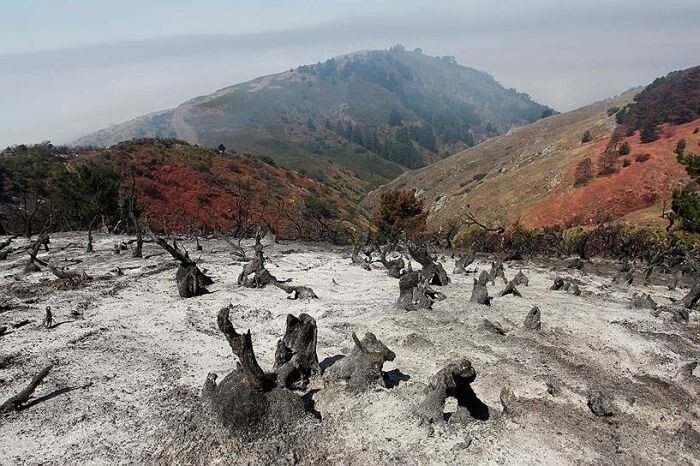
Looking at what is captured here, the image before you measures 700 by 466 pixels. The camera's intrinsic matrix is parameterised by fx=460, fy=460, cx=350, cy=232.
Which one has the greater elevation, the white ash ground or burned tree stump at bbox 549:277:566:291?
the white ash ground

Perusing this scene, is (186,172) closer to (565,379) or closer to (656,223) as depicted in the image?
(656,223)

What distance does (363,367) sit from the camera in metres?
12.6

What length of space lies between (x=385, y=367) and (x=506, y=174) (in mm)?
96044

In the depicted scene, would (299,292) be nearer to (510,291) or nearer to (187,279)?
(187,279)

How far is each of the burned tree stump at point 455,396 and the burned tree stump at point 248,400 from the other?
3.05m

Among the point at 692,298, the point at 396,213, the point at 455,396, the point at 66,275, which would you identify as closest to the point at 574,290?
the point at 692,298

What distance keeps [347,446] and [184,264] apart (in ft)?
44.2

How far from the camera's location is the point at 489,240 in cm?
4447

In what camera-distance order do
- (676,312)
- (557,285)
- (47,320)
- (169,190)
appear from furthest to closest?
(169,190) → (557,285) → (676,312) → (47,320)

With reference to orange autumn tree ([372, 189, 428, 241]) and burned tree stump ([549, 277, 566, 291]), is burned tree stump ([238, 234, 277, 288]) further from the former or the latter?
orange autumn tree ([372, 189, 428, 241])

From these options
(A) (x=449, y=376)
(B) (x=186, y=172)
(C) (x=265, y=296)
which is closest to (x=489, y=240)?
(C) (x=265, y=296)

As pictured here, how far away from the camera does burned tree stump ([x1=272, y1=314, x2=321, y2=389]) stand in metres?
12.9

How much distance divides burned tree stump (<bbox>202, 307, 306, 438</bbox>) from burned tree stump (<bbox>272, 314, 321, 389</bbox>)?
1453 mm

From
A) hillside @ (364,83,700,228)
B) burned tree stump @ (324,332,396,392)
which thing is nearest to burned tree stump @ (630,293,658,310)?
burned tree stump @ (324,332,396,392)
